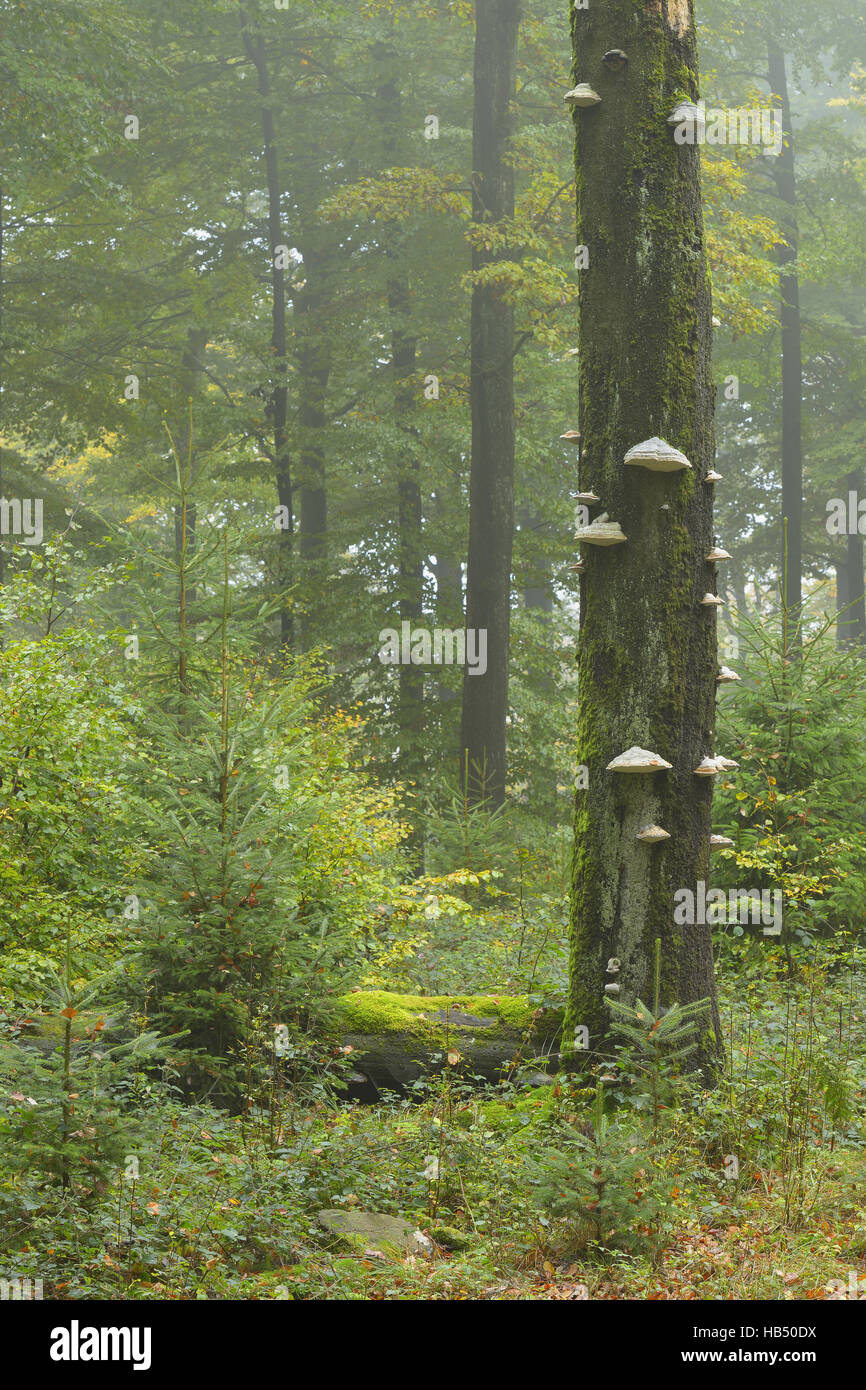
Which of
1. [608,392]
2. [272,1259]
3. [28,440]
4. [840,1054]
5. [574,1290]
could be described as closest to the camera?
[574,1290]

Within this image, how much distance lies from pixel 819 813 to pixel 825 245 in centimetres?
1732

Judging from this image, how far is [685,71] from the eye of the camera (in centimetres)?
561

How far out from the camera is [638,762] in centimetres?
502

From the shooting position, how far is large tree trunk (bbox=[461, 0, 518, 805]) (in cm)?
1317

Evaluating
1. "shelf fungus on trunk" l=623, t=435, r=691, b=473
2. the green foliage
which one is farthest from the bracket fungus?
the green foliage

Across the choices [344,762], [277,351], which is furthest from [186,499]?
[277,351]

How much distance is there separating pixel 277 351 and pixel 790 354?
11.2 metres

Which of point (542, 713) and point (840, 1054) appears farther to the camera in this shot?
point (542, 713)

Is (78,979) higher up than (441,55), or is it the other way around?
(441,55)

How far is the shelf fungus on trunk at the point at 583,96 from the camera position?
5.49 metres

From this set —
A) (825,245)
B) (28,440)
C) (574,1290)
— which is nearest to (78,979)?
(574,1290)

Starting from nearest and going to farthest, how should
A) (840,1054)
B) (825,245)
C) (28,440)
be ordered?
1. (840,1054)
2. (28,440)
3. (825,245)

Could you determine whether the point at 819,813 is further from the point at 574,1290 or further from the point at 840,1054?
the point at 574,1290

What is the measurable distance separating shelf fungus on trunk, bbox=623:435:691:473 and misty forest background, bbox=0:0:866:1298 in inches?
22.0
